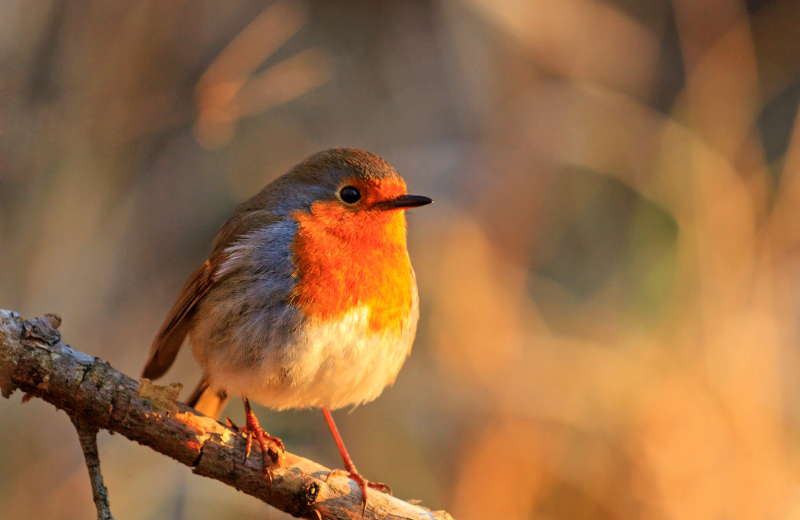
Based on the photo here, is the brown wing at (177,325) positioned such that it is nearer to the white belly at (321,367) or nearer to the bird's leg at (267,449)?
the white belly at (321,367)

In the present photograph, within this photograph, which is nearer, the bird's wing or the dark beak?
the dark beak

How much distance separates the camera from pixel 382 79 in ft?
17.4

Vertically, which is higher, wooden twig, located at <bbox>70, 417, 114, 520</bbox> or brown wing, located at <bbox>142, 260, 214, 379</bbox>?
brown wing, located at <bbox>142, 260, 214, 379</bbox>

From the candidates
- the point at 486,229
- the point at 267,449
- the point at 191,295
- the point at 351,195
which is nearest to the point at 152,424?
the point at 267,449

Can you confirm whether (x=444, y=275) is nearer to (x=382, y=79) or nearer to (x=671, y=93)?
(x=382, y=79)

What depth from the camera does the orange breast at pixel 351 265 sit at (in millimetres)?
2488

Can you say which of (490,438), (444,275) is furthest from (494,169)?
(490,438)

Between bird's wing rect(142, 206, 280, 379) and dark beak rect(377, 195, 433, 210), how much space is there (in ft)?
1.50

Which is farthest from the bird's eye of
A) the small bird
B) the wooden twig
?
the wooden twig

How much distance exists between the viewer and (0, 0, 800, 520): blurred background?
13.1 feet

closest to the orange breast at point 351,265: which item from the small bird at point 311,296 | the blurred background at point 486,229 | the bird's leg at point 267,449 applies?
the small bird at point 311,296

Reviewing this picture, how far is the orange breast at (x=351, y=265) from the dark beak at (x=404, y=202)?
4 cm

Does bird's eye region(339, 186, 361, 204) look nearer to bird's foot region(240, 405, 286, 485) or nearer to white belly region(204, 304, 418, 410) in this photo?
white belly region(204, 304, 418, 410)

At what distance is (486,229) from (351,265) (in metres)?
2.30
